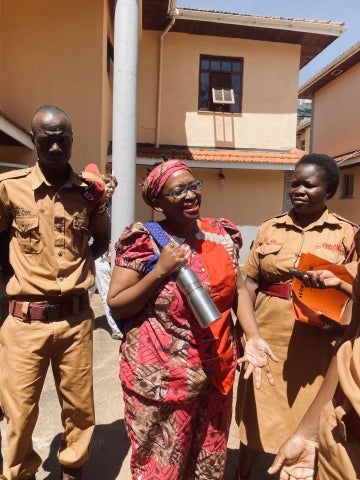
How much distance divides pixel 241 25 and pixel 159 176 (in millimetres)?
9405

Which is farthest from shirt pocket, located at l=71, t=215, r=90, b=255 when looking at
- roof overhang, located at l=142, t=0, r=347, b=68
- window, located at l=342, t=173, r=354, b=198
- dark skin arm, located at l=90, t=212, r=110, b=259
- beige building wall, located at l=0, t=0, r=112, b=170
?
window, located at l=342, t=173, r=354, b=198

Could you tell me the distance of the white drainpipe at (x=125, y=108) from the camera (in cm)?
564

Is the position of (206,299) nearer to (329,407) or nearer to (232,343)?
(232,343)

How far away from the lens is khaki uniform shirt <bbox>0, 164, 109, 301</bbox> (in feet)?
7.11

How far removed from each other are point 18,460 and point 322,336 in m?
1.73

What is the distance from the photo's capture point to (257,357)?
1887 mm

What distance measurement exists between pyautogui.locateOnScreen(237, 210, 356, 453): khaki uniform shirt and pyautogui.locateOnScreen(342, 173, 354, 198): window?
1233 cm

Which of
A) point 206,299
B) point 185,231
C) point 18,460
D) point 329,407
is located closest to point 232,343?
point 206,299

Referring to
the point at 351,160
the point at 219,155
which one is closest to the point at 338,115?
the point at 351,160

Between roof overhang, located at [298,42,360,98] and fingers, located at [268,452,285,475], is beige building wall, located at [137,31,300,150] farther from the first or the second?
fingers, located at [268,452,285,475]

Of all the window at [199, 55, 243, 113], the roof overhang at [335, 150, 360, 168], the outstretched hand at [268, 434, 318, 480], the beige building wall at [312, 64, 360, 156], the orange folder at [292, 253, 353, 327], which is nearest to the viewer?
the outstretched hand at [268, 434, 318, 480]

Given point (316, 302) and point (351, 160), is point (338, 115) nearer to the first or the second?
point (351, 160)

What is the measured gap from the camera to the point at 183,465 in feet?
6.23

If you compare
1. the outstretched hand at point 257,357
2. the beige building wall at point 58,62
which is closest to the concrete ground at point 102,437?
the outstretched hand at point 257,357
